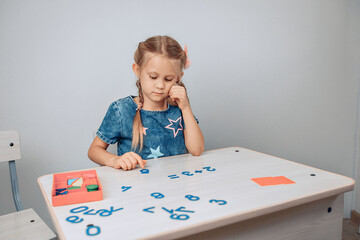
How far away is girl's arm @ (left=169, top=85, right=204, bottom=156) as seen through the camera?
3.87 feet

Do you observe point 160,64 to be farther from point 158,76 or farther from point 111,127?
point 111,127

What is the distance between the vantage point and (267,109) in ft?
6.76

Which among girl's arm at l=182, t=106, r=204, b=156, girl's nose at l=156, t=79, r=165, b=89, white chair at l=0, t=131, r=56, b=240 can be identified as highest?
girl's nose at l=156, t=79, r=165, b=89

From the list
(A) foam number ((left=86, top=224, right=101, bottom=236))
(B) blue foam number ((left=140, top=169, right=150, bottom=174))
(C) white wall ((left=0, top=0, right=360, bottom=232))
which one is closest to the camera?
(A) foam number ((left=86, top=224, right=101, bottom=236))

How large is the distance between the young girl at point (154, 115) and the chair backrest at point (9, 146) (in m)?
0.30

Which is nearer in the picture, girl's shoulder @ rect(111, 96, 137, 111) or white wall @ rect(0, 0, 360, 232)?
girl's shoulder @ rect(111, 96, 137, 111)

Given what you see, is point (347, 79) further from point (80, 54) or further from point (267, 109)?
point (80, 54)

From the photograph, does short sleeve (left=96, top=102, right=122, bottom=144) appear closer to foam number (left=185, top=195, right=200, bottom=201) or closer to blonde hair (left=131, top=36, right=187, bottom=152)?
blonde hair (left=131, top=36, right=187, bottom=152)

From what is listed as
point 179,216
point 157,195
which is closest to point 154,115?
point 157,195

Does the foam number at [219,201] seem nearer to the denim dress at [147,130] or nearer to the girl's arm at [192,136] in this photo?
the girl's arm at [192,136]

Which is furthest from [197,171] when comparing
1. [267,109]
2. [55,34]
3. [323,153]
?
[323,153]

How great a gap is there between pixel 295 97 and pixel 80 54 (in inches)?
56.6

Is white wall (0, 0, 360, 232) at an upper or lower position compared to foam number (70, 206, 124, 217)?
upper

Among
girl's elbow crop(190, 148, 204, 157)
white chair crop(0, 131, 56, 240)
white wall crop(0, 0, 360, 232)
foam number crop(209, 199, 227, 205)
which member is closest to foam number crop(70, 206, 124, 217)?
foam number crop(209, 199, 227, 205)
